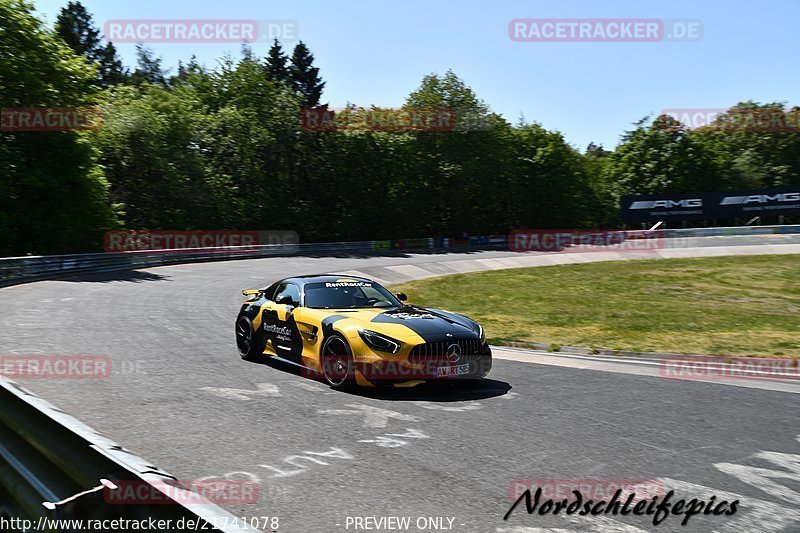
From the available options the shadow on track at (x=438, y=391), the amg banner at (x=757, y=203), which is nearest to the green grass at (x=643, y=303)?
the shadow on track at (x=438, y=391)

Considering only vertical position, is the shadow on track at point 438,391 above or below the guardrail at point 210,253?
below

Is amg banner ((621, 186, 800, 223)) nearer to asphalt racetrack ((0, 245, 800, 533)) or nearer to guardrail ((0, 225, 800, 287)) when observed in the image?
guardrail ((0, 225, 800, 287))

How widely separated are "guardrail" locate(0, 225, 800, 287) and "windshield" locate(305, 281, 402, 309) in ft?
52.2

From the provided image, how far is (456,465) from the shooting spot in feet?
18.6

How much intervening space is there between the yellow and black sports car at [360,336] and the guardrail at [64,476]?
14.9ft

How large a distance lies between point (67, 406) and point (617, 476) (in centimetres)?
563

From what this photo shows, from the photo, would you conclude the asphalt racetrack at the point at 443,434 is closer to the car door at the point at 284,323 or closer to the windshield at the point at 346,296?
the car door at the point at 284,323

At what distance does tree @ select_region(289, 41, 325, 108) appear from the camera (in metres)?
90.6

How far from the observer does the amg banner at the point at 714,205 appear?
49094 millimetres

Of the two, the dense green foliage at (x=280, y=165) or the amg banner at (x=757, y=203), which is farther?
the amg banner at (x=757, y=203)

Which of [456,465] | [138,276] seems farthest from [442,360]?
[138,276]

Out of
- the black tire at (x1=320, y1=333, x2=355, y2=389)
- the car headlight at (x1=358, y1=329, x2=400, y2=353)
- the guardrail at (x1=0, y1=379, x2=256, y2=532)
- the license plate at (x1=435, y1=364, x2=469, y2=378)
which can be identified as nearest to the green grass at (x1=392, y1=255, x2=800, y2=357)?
the license plate at (x1=435, y1=364, x2=469, y2=378)

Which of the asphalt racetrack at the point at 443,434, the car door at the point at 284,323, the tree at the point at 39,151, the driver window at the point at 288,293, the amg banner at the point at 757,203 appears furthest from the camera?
the amg banner at the point at 757,203

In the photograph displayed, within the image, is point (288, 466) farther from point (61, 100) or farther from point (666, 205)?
point (666, 205)
